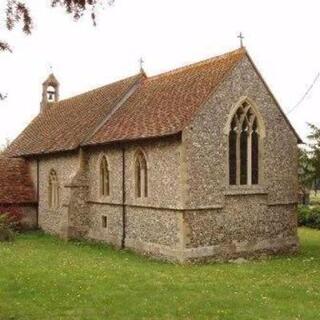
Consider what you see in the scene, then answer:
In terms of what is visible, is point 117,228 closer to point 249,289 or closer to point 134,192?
point 134,192

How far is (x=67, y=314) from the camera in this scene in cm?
1191

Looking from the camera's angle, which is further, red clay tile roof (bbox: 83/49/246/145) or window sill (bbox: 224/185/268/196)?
red clay tile roof (bbox: 83/49/246/145)

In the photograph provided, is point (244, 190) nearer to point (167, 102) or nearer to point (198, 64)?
point (167, 102)

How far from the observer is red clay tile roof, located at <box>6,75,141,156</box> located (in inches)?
1063

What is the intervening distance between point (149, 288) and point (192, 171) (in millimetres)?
5904

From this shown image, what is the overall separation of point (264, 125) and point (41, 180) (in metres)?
14.2

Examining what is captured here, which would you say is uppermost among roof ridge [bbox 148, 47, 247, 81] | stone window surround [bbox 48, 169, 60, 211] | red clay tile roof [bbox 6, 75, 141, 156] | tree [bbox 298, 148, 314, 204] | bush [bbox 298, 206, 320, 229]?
roof ridge [bbox 148, 47, 247, 81]

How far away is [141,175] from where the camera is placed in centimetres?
2161

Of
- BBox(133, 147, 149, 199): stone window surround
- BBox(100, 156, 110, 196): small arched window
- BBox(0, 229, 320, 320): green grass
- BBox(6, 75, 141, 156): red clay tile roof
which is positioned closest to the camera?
BBox(0, 229, 320, 320): green grass

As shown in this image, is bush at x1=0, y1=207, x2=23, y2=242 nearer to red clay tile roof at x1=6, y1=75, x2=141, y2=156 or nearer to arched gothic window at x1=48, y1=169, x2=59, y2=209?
arched gothic window at x1=48, y1=169, x2=59, y2=209

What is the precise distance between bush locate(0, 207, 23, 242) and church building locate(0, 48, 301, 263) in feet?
8.20

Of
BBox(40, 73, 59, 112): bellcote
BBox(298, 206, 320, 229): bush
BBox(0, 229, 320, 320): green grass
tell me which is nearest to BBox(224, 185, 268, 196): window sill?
BBox(0, 229, 320, 320): green grass

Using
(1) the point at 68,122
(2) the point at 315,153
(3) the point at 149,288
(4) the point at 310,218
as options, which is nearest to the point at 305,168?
(2) the point at 315,153

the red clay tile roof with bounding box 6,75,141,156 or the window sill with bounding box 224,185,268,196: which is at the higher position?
the red clay tile roof with bounding box 6,75,141,156
